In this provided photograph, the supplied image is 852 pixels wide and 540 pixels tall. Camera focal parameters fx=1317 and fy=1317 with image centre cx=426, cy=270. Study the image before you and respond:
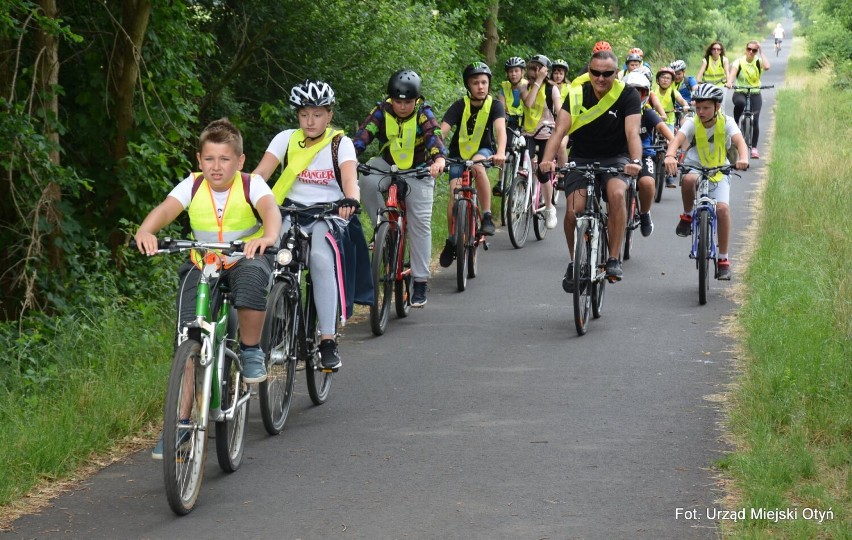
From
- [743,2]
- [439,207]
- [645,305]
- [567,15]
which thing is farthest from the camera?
[743,2]

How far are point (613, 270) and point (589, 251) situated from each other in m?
0.38

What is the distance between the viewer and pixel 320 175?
8.15 metres

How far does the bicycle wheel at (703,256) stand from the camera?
448 inches

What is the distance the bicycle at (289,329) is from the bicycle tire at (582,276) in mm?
2602

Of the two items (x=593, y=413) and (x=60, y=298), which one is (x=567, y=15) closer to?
(x=60, y=298)

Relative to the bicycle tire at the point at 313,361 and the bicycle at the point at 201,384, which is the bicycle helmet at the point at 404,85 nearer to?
the bicycle tire at the point at 313,361

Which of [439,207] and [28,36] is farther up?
[28,36]

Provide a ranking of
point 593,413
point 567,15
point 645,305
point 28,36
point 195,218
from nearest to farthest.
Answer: point 195,218
point 593,413
point 645,305
point 28,36
point 567,15

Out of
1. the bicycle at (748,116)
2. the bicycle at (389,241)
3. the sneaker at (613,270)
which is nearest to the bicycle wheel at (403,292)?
the bicycle at (389,241)

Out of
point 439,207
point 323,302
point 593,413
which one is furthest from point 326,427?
point 439,207

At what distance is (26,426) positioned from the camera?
7266 millimetres

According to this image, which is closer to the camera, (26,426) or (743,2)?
(26,426)

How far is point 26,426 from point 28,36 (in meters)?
6.44

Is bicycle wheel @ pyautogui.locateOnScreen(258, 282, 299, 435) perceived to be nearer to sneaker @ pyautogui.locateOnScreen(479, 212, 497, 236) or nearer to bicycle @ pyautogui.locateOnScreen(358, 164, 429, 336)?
bicycle @ pyautogui.locateOnScreen(358, 164, 429, 336)
